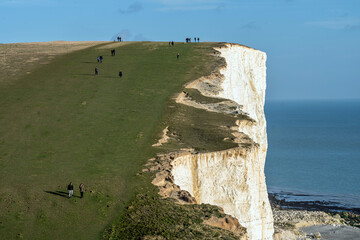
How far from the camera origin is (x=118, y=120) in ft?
162

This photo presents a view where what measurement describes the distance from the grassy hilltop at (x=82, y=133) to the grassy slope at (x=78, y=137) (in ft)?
0.22

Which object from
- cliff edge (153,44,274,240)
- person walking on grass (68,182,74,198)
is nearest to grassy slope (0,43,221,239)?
person walking on grass (68,182,74,198)

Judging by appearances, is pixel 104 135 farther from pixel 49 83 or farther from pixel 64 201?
pixel 49 83

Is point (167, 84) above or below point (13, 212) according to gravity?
above

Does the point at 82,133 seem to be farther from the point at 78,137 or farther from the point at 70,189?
the point at 70,189

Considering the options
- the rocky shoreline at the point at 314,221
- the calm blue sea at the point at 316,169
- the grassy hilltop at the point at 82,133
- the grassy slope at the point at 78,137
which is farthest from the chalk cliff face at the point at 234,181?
the calm blue sea at the point at 316,169

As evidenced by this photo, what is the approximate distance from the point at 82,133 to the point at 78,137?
1174 mm

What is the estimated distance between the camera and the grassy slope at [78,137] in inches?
1224

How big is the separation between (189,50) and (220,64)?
A: 15.4m

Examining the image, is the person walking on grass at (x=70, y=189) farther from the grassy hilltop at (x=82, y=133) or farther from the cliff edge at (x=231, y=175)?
the cliff edge at (x=231, y=175)

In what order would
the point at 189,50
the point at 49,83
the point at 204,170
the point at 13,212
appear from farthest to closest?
the point at 189,50
the point at 49,83
the point at 204,170
the point at 13,212

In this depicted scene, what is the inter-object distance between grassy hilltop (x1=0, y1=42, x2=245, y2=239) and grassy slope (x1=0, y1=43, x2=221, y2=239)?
0.22 feet

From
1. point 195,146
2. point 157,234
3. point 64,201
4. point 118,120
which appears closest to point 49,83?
point 118,120

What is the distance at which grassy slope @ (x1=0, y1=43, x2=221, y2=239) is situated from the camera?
31.1m
